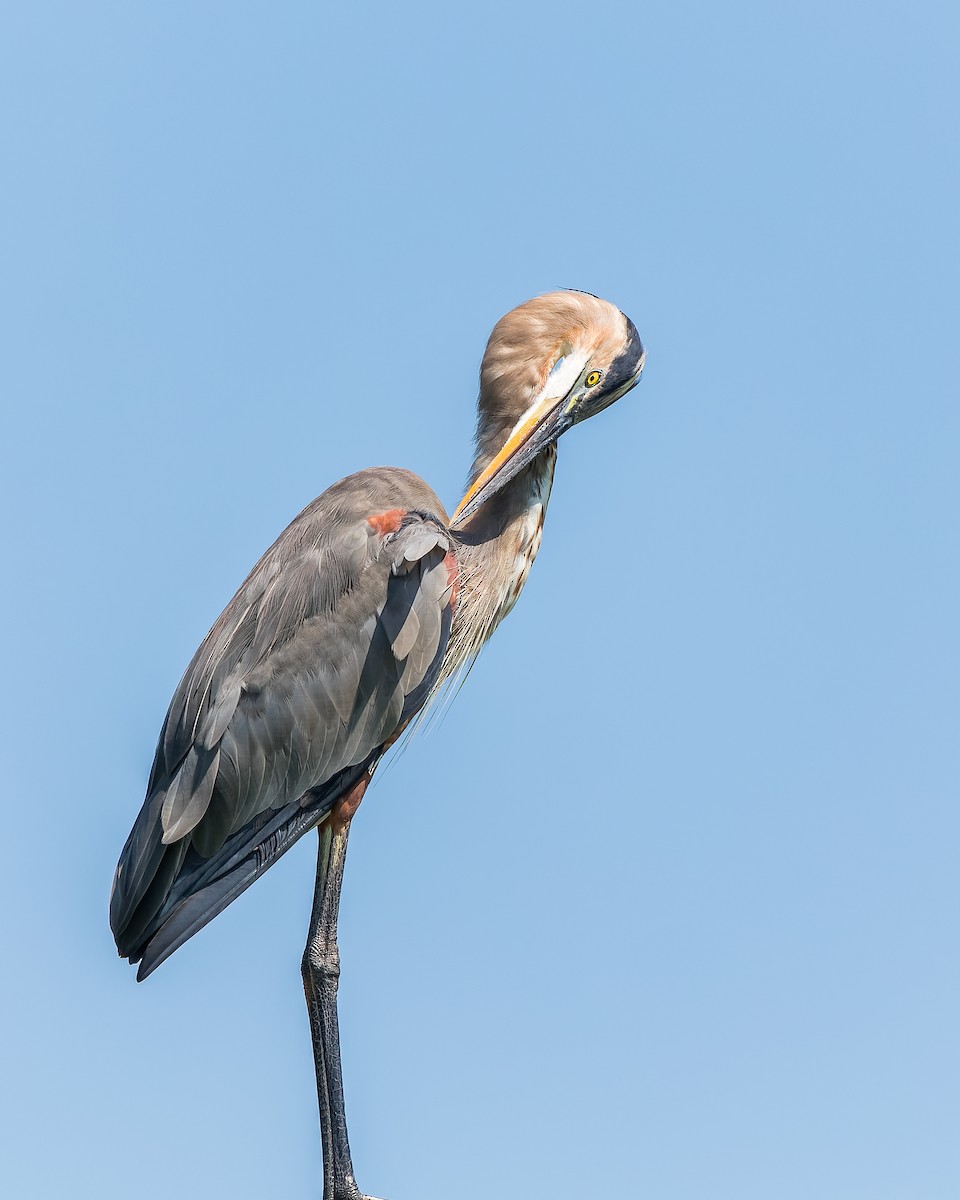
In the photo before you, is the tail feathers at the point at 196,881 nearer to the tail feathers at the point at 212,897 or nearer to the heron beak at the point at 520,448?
the tail feathers at the point at 212,897

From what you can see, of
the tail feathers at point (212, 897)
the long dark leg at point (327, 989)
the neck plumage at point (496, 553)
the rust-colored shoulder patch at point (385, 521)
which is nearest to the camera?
the tail feathers at point (212, 897)

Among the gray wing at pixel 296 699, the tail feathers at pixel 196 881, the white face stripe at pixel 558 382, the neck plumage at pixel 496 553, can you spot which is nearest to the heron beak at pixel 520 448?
the white face stripe at pixel 558 382

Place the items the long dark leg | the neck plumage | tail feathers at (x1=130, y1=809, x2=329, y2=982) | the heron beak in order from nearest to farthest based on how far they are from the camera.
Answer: tail feathers at (x1=130, y1=809, x2=329, y2=982), the long dark leg, the heron beak, the neck plumage

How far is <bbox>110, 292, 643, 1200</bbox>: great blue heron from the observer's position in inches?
256

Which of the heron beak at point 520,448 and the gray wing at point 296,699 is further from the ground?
the heron beak at point 520,448

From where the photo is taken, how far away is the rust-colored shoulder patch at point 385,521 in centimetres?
671

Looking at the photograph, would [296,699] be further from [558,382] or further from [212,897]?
[558,382]

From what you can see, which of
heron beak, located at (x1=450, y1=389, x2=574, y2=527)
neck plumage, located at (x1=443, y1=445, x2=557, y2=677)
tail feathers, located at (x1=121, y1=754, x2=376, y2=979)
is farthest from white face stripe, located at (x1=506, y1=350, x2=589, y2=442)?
tail feathers, located at (x1=121, y1=754, x2=376, y2=979)

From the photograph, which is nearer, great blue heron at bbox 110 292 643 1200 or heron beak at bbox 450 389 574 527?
great blue heron at bbox 110 292 643 1200

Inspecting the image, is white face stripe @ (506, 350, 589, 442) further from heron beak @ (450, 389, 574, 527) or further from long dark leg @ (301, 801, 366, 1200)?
long dark leg @ (301, 801, 366, 1200)

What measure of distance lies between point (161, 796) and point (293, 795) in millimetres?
560

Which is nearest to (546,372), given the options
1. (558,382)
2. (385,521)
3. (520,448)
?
(558,382)

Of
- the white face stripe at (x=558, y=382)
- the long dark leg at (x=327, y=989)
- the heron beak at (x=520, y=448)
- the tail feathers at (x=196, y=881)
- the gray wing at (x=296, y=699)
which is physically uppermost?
the white face stripe at (x=558, y=382)

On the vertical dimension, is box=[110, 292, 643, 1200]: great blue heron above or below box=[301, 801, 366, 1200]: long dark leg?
above
